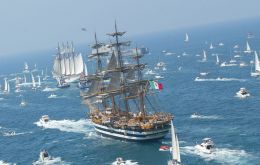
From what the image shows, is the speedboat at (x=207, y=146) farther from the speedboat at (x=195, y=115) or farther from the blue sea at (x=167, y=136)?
the speedboat at (x=195, y=115)

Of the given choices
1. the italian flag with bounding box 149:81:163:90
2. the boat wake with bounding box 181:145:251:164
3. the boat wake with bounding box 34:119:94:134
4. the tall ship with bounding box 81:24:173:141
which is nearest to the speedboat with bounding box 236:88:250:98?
the tall ship with bounding box 81:24:173:141

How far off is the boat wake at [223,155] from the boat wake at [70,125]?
134 ft

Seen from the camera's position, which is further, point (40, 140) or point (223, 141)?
point (40, 140)

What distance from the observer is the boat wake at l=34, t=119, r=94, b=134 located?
14000 cm

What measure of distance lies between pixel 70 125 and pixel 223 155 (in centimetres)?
5964

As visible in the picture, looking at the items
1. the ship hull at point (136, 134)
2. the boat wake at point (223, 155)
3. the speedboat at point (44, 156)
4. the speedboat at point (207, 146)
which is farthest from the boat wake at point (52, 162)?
the speedboat at point (207, 146)

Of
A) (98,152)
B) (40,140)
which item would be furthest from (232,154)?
(40,140)

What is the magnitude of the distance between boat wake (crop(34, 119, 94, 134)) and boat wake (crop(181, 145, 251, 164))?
134ft

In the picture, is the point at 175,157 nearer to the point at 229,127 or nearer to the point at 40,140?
the point at 229,127

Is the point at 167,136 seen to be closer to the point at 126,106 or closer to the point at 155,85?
the point at 155,85

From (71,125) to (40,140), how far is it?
14064mm

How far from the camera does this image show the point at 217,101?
157500mm

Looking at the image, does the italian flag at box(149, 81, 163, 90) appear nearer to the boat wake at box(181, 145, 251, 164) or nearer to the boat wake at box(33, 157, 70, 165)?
the boat wake at box(181, 145, 251, 164)

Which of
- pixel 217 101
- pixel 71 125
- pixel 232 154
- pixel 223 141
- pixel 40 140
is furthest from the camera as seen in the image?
pixel 217 101
